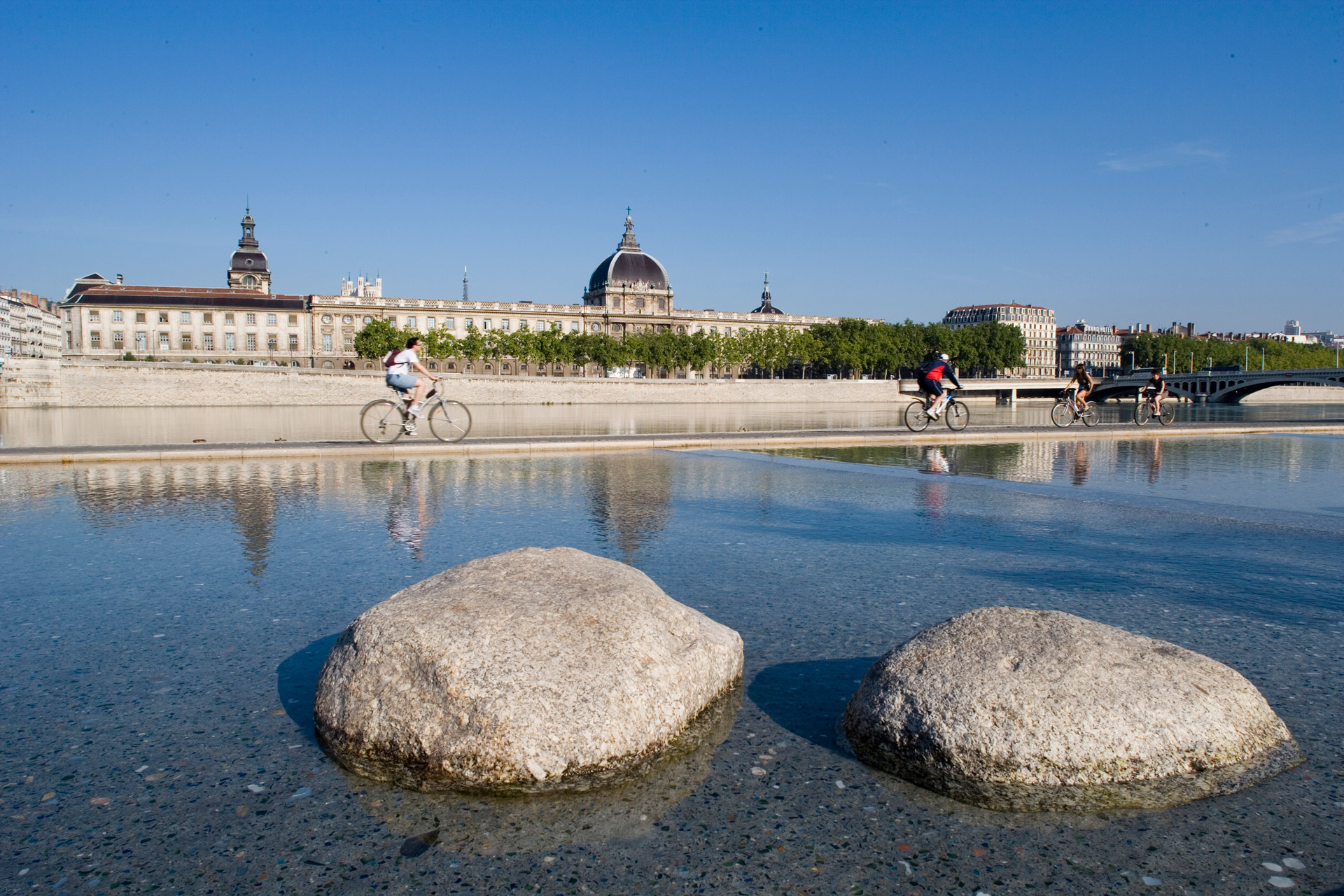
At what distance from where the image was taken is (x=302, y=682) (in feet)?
12.4

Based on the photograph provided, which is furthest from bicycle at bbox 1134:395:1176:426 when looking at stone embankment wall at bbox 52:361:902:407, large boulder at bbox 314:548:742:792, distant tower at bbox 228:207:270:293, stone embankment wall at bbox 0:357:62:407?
distant tower at bbox 228:207:270:293

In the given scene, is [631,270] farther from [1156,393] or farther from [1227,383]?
[1156,393]

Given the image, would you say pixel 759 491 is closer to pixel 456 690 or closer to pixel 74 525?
pixel 74 525

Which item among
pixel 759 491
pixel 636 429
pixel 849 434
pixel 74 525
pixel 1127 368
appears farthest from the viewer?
pixel 1127 368

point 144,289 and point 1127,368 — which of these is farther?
point 1127,368

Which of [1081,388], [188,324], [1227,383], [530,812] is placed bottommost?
[530,812]

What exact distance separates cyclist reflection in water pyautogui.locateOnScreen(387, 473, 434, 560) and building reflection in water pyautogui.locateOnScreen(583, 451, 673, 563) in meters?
1.41

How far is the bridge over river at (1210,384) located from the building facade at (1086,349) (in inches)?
3342

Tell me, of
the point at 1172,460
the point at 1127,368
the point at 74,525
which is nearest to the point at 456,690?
the point at 74,525

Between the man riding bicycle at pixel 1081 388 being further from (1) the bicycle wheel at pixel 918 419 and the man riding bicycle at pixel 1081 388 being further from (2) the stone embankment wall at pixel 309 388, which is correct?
(2) the stone embankment wall at pixel 309 388

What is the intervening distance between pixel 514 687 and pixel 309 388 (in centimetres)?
7243

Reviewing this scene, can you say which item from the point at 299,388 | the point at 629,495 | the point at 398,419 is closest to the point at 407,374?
the point at 398,419

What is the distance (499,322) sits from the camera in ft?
389

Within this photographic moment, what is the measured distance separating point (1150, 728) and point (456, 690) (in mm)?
2180
